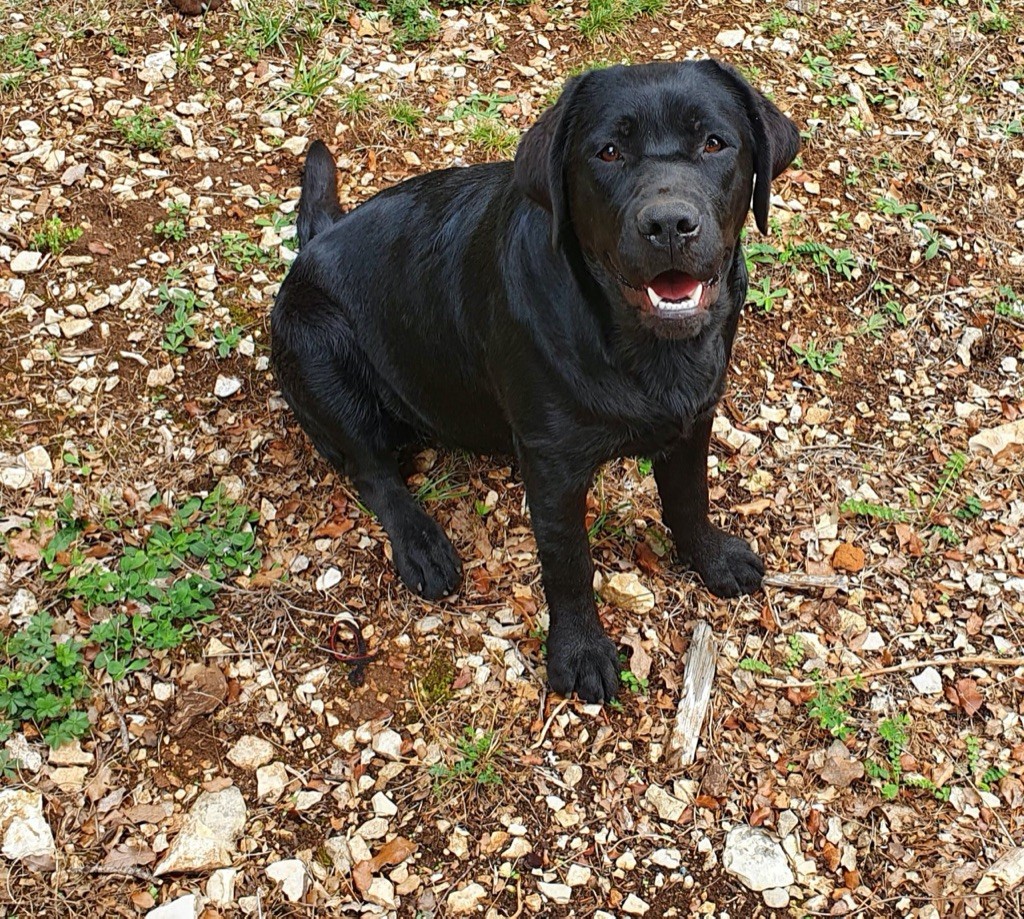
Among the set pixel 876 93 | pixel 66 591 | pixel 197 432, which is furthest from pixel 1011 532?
pixel 66 591

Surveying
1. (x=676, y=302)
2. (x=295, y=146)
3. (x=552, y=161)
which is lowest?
(x=295, y=146)

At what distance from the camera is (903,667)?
336 cm

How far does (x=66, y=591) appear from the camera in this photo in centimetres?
346

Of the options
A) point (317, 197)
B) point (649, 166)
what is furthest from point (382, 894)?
point (317, 197)

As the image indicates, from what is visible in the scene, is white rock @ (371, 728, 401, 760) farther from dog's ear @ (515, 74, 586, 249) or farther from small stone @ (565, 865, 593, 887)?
dog's ear @ (515, 74, 586, 249)

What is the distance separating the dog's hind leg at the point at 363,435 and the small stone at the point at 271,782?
0.71 m

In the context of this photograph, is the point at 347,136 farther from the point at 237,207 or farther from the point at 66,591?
the point at 66,591

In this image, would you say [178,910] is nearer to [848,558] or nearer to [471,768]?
[471,768]

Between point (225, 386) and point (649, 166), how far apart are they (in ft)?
6.70

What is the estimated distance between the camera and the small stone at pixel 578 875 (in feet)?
9.69

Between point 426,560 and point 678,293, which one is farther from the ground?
point 678,293

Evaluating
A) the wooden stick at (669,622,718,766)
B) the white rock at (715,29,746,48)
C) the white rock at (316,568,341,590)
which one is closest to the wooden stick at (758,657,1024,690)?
the wooden stick at (669,622,718,766)

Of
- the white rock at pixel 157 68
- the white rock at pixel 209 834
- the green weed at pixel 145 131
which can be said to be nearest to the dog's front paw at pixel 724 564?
the white rock at pixel 209 834

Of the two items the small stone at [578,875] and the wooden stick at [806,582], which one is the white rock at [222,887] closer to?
the small stone at [578,875]
